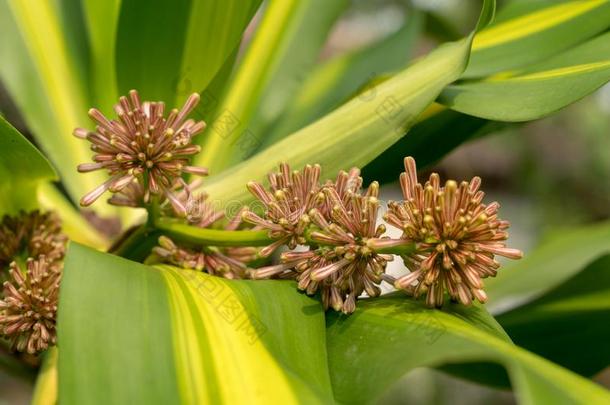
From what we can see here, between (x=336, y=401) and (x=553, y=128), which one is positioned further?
(x=553, y=128)

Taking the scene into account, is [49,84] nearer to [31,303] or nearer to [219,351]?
[31,303]

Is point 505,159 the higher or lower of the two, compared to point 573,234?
lower

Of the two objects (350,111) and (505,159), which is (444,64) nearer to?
(350,111)

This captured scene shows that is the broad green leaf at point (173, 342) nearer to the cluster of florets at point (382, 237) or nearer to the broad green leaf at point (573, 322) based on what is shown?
the cluster of florets at point (382, 237)

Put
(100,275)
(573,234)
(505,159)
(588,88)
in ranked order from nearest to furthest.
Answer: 1. (100,275)
2. (588,88)
3. (573,234)
4. (505,159)

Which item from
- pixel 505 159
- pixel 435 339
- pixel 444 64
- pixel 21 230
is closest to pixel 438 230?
pixel 435 339

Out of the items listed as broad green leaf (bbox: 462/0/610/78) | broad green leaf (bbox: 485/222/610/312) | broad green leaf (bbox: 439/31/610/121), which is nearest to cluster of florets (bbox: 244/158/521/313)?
broad green leaf (bbox: 439/31/610/121)

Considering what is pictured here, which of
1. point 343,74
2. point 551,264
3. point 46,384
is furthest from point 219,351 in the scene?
point 551,264

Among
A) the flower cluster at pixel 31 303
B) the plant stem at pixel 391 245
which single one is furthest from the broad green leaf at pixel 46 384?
the plant stem at pixel 391 245
